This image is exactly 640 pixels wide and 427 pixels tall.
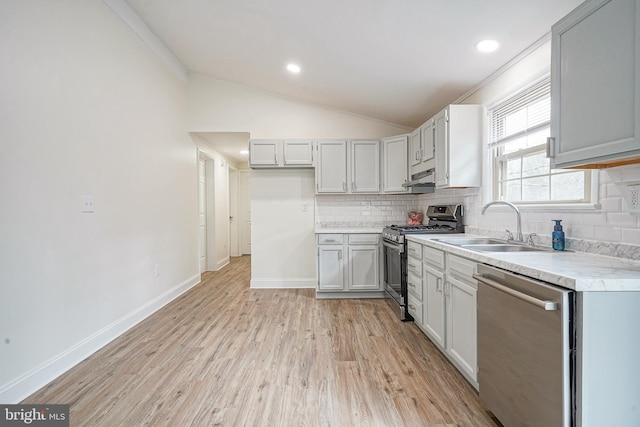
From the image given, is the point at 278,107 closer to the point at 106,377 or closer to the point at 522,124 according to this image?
the point at 522,124

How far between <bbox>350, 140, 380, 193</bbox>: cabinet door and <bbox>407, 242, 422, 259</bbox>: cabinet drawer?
50.0 inches

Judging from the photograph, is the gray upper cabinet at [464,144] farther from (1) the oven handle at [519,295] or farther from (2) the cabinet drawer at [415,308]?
(1) the oven handle at [519,295]

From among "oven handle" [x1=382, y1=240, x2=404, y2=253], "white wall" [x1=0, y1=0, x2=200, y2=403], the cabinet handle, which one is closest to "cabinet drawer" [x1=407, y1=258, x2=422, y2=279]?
"oven handle" [x1=382, y1=240, x2=404, y2=253]

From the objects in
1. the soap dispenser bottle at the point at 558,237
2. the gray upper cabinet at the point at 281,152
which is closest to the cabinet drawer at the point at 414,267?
the soap dispenser bottle at the point at 558,237

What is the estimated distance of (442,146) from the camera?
2793 mm

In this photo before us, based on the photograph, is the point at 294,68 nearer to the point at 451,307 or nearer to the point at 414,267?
the point at 414,267

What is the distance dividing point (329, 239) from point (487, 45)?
97.2 inches

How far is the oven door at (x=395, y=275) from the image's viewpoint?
2.92m

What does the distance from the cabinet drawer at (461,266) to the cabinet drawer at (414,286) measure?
0.61 meters

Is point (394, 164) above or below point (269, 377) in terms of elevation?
above

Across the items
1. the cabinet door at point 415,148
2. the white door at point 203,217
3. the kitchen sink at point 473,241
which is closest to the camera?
the kitchen sink at point 473,241

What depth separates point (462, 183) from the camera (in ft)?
8.84

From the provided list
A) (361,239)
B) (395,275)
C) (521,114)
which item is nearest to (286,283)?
(361,239)

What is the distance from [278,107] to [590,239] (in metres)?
3.70
